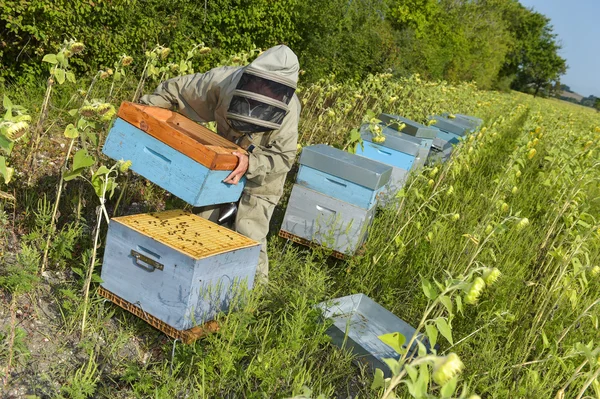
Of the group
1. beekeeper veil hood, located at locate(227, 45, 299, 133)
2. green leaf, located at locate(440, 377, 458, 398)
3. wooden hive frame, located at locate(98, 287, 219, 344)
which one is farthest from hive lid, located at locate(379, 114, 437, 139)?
green leaf, located at locate(440, 377, 458, 398)

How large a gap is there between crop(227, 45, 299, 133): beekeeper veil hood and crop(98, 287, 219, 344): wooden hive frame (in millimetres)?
1218

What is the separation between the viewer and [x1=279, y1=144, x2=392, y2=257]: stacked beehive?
4.16 metres

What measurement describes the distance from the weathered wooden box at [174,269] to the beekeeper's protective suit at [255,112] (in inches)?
20.8

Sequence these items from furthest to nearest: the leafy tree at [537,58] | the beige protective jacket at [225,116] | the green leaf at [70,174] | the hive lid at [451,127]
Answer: the leafy tree at [537,58] → the hive lid at [451,127] → the beige protective jacket at [225,116] → the green leaf at [70,174]

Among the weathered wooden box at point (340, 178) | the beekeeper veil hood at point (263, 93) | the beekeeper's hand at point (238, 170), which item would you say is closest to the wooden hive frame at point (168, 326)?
the beekeeper's hand at point (238, 170)

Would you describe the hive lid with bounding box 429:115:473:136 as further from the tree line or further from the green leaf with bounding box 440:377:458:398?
the green leaf with bounding box 440:377:458:398


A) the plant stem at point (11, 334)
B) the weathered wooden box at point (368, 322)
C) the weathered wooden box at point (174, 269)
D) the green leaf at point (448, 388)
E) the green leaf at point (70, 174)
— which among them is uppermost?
the green leaf at point (448, 388)

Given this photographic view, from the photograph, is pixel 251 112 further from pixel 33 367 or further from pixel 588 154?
pixel 588 154

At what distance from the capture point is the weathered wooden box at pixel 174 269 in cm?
284

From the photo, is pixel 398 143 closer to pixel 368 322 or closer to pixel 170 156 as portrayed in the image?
pixel 368 322

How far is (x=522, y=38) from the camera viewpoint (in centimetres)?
7119

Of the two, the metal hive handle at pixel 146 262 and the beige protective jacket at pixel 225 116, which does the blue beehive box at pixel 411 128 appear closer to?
the beige protective jacket at pixel 225 116

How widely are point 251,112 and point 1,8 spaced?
323 centimetres

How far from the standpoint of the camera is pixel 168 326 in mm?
2932
